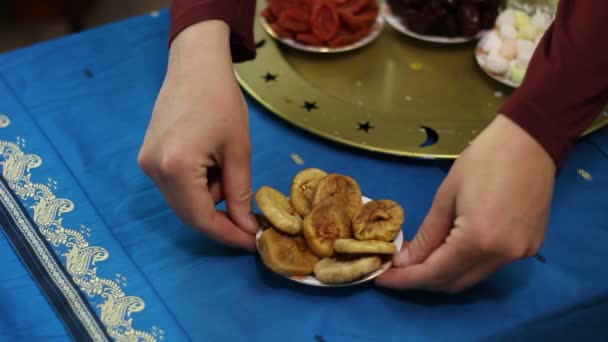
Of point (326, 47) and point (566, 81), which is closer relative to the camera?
point (566, 81)

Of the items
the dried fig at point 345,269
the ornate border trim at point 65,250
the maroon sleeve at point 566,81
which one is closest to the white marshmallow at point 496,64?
the maroon sleeve at point 566,81

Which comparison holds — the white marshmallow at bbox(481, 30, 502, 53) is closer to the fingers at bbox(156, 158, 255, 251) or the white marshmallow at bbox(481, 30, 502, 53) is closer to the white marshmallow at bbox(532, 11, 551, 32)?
the white marshmallow at bbox(532, 11, 551, 32)

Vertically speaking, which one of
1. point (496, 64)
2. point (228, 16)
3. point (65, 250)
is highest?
point (228, 16)

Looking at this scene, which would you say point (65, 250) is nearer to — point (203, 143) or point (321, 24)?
point (203, 143)

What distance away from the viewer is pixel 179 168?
0.71m

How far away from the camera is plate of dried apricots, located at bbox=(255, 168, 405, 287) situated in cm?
72

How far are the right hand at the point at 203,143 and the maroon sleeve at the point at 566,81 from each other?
Result: 0.29 metres

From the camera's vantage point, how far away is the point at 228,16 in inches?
33.7

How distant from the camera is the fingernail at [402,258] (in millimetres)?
736

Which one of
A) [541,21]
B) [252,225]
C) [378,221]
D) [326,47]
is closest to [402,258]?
[378,221]

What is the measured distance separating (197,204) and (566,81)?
0.39m

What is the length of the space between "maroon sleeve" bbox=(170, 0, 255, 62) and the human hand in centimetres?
36

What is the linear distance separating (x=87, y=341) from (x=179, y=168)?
20 cm

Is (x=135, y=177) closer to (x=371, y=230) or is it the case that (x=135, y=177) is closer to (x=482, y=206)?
(x=371, y=230)
